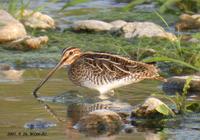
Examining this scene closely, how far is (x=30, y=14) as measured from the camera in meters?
12.5

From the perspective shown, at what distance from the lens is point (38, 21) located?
13055 millimetres

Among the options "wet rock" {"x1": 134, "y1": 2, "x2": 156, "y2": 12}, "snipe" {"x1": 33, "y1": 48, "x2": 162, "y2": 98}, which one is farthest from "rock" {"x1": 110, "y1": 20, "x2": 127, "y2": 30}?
"snipe" {"x1": 33, "y1": 48, "x2": 162, "y2": 98}

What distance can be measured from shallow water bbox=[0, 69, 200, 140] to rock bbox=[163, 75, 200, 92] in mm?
120

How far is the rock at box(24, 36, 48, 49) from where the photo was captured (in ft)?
37.7

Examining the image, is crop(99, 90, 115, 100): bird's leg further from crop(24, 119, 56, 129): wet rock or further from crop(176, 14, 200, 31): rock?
crop(176, 14, 200, 31): rock

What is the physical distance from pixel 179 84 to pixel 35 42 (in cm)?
273

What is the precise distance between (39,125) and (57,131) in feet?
0.76

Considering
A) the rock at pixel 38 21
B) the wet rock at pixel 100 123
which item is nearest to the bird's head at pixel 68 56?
the wet rock at pixel 100 123

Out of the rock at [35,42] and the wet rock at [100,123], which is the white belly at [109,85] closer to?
the wet rock at [100,123]

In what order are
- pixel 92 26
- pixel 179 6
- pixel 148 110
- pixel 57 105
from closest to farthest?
1. pixel 148 110
2. pixel 57 105
3. pixel 92 26
4. pixel 179 6

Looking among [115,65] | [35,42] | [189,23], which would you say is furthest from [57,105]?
[189,23]

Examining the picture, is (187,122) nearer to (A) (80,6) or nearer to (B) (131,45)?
(B) (131,45)

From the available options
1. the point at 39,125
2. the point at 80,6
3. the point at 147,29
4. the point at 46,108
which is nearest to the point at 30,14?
the point at 147,29

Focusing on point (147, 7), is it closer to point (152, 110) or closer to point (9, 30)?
point (9, 30)
